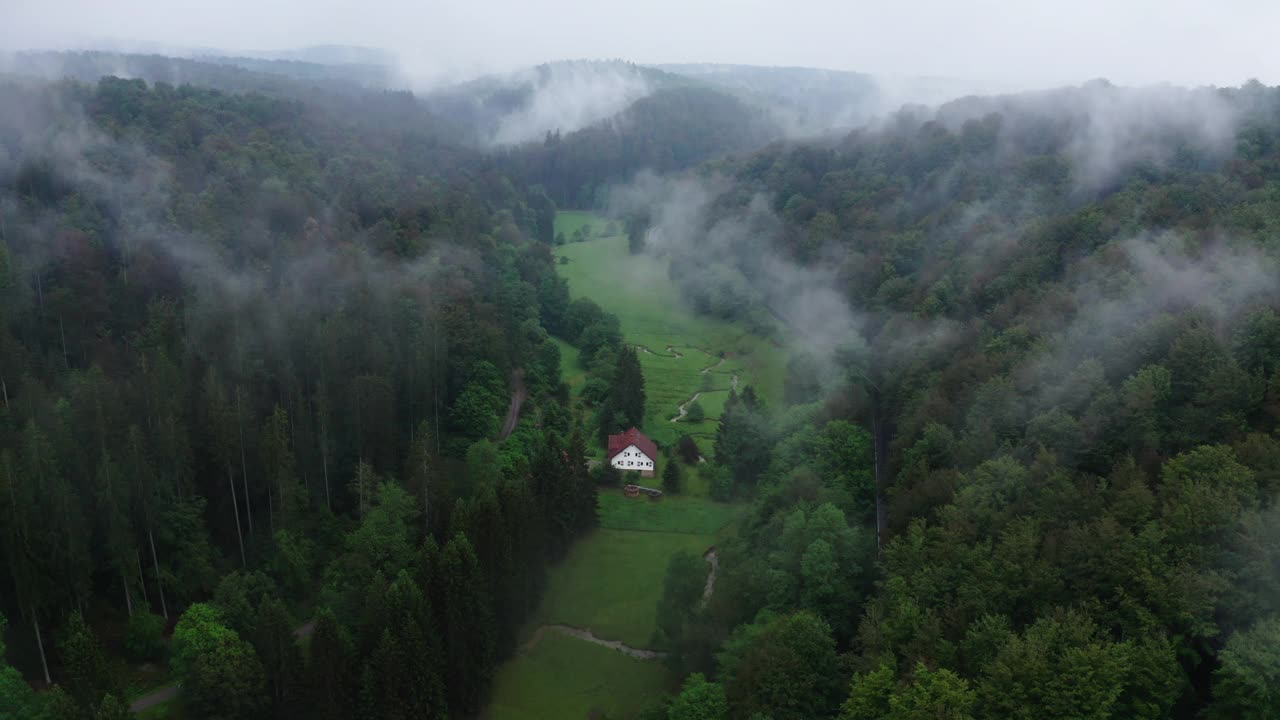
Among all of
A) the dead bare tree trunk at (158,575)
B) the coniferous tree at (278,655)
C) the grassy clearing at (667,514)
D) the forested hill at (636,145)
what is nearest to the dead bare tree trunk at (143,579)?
the dead bare tree trunk at (158,575)

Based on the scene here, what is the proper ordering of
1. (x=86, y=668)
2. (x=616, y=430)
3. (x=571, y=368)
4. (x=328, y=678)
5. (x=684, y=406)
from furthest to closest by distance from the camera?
(x=571, y=368) < (x=684, y=406) < (x=616, y=430) < (x=328, y=678) < (x=86, y=668)

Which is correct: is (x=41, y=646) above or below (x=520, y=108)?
below

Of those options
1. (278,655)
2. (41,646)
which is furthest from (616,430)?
(41,646)

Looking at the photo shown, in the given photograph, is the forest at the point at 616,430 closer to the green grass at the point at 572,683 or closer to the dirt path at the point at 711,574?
the dirt path at the point at 711,574

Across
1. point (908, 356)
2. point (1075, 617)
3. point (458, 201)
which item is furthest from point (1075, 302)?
point (458, 201)

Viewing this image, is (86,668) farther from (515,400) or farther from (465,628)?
(515,400)

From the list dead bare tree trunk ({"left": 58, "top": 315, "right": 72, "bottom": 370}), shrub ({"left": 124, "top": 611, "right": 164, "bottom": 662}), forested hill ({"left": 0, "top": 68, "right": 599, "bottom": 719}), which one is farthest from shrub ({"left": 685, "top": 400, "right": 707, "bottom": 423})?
dead bare tree trunk ({"left": 58, "top": 315, "right": 72, "bottom": 370})

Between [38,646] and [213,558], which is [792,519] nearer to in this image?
[213,558]
